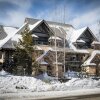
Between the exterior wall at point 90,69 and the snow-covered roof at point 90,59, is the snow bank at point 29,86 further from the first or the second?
the snow-covered roof at point 90,59

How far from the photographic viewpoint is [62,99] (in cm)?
1706

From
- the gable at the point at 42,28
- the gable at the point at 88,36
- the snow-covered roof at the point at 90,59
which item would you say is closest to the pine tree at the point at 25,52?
the gable at the point at 42,28

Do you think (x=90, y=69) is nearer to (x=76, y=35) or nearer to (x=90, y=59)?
(x=90, y=59)

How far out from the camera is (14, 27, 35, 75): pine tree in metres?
31.7

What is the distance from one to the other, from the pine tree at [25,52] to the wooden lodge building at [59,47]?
1968 mm

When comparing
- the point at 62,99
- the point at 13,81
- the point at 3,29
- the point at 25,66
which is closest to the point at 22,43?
the point at 25,66

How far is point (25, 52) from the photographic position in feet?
105

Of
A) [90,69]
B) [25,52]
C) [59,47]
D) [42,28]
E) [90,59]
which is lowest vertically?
[90,69]

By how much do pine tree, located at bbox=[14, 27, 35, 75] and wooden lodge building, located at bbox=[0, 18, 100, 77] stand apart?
1968mm

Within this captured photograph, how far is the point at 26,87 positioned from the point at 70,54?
60.4 ft

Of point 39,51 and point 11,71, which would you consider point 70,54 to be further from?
point 11,71

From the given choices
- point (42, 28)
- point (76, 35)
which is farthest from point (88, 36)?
point (42, 28)

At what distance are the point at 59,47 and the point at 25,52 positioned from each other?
30.1 feet

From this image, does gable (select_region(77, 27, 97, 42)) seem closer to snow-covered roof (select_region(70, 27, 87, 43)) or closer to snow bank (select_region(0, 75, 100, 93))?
snow-covered roof (select_region(70, 27, 87, 43))
